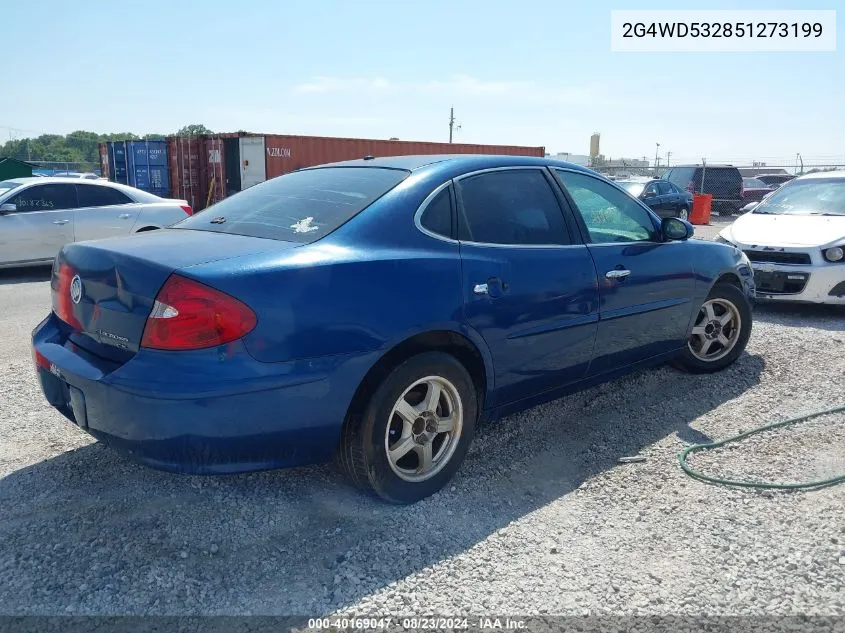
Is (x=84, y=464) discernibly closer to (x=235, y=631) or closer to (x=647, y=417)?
(x=235, y=631)

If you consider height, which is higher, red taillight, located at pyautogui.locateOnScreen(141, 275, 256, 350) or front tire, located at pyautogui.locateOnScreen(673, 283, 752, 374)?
red taillight, located at pyautogui.locateOnScreen(141, 275, 256, 350)

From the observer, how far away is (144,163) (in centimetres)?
2112

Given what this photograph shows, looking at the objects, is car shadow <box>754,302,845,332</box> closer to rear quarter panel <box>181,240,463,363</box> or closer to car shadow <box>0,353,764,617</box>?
car shadow <box>0,353,764,617</box>

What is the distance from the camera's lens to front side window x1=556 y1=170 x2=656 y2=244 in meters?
4.05

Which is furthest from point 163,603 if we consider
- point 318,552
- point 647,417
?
point 647,417

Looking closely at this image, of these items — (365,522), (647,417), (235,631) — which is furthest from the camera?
(647,417)

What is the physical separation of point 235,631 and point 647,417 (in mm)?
2821

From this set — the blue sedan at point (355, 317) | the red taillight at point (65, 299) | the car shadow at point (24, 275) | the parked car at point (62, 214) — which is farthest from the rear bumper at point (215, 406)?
the car shadow at point (24, 275)

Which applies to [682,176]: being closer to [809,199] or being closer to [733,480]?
[809,199]

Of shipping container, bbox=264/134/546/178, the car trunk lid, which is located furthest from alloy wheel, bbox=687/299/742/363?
shipping container, bbox=264/134/546/178

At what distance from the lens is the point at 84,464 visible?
354 centimetres

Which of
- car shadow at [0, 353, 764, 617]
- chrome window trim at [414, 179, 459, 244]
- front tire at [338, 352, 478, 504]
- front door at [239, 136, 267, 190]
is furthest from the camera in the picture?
front door at [239, 136, 267, 190]

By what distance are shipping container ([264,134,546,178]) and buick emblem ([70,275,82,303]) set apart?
51.0ft

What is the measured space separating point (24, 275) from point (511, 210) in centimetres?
908
